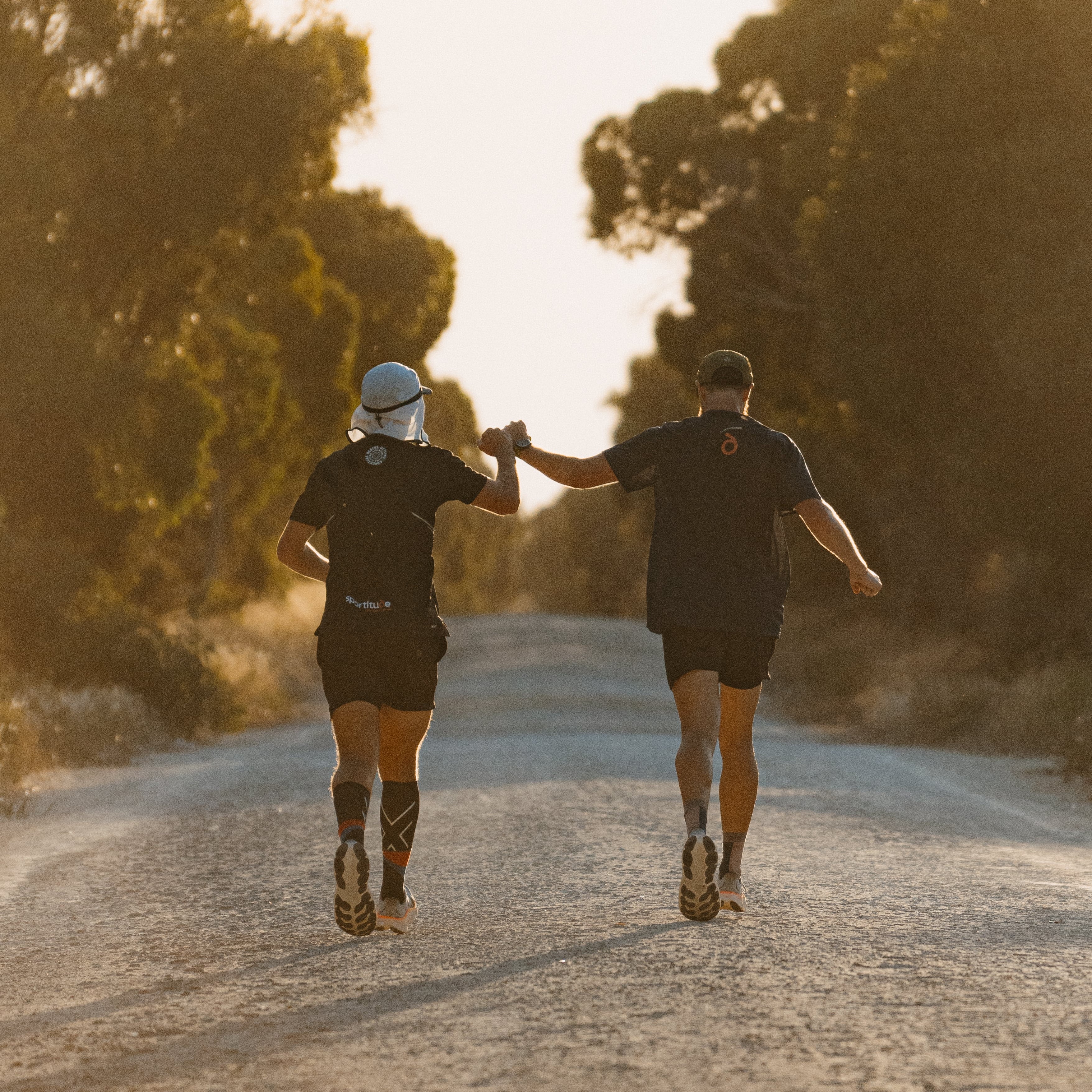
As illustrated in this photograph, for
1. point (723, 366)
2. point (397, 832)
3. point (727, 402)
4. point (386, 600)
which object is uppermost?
point (723, 366)

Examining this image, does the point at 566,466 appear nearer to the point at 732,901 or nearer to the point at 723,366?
the point at 723,366

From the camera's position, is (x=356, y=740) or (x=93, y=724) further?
(x=93, y=724)

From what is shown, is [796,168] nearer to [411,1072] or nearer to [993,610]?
[993,610]

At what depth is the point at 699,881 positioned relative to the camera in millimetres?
6527

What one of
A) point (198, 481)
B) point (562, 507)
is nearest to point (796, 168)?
point (198, 481)

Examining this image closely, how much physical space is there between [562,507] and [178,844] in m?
76.9

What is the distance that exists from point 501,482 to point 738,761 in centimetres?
149

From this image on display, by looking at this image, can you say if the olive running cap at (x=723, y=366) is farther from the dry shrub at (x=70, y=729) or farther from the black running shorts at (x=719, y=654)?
the dry shrub at (x=70, y=729)

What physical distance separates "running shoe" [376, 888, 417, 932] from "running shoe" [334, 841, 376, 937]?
366 millimetres

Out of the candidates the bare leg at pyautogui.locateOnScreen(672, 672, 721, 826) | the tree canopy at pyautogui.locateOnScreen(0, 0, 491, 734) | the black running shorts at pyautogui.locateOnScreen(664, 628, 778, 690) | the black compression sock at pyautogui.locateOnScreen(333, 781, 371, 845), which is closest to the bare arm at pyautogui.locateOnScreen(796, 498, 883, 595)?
the black running shorts at pyautogui.locateOnScreen(664, 628, 778, 690)

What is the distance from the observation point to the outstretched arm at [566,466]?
709 centimetres

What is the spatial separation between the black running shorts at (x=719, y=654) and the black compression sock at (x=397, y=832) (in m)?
1.09

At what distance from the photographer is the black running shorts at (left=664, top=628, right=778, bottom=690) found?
6898 millimetres

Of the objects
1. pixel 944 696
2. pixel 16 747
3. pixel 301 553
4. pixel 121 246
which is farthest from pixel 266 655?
pixel 301 553
